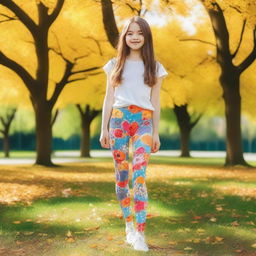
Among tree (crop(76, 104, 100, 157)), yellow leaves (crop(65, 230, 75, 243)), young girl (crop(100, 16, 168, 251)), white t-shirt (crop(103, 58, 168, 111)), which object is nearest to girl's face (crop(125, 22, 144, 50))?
young girl (crop(100, 16, 168, 251))

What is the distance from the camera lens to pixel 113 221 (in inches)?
275

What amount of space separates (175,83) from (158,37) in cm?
Answer: 227

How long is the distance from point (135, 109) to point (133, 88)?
23 centimetres

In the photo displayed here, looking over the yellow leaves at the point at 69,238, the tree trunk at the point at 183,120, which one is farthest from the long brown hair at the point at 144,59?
the tree trunk at the point at 183,120

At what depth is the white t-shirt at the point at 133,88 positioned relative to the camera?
514cm

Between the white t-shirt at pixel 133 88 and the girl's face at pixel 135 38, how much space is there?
0.17 meters

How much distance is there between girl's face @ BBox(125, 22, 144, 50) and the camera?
5211 mm

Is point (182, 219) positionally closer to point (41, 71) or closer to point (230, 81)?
point (230, 81)

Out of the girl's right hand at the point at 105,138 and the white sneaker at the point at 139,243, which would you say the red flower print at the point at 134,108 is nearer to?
the girl's right hand at the point at 105,138

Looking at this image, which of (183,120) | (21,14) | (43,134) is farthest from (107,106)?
(183,120)

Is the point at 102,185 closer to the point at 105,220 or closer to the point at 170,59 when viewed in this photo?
the point at 105,220

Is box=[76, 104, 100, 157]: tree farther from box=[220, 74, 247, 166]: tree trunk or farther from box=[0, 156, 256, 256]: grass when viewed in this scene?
box=[0, 156, 256, 256]: grass

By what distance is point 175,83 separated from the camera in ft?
76.6

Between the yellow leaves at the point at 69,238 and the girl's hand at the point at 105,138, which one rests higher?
the girl's hand at the point at 105,138
